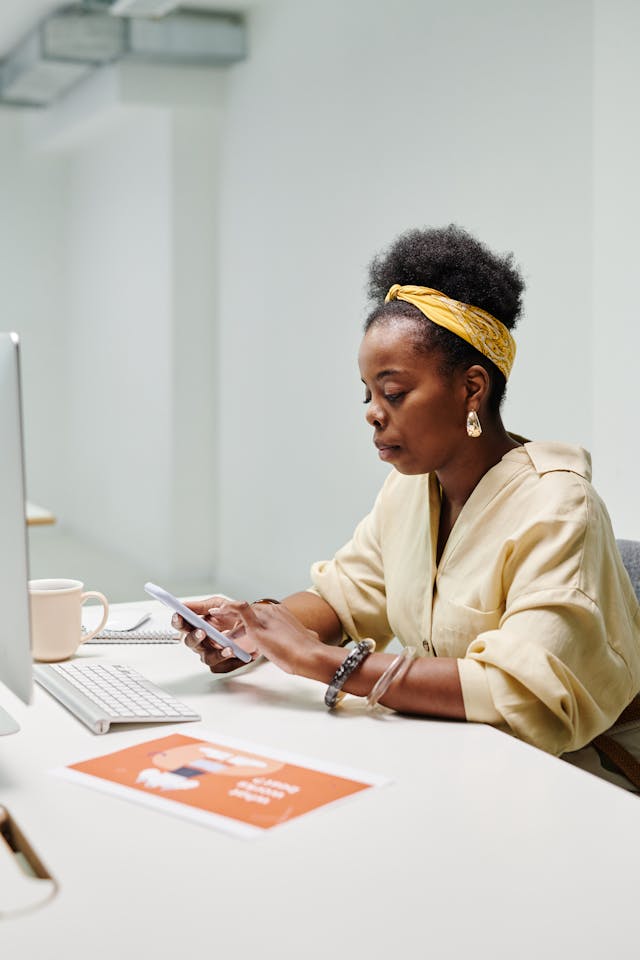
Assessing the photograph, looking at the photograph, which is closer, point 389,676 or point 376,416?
point 389,676

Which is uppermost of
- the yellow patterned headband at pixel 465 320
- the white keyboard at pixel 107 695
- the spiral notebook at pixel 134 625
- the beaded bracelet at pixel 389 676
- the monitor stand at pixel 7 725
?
the yellow patterned headband at pixel 465 320

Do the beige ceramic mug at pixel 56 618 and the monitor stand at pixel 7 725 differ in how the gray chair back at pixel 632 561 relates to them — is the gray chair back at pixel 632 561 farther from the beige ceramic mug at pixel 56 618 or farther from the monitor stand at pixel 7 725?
the monitor stand at pixel 7 725

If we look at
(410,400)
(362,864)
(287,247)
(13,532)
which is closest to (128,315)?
(287,247)

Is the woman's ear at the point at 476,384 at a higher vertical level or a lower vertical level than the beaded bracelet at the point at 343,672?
higher

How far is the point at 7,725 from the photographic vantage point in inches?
51.6

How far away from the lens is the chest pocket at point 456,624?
157 centimetres

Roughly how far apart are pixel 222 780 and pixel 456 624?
0.56 metres

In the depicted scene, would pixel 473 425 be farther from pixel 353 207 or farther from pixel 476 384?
pixel 353 207

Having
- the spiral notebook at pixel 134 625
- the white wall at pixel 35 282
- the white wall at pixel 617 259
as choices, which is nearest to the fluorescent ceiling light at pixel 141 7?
the white wall at pixel 617 259

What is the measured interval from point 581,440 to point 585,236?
62 centimetres

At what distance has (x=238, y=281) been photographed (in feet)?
17.4

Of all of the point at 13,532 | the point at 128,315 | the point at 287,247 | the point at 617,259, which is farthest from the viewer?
the point at 128,315

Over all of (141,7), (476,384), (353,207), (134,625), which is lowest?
(134,625)

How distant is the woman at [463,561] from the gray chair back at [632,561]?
314 millimetres
